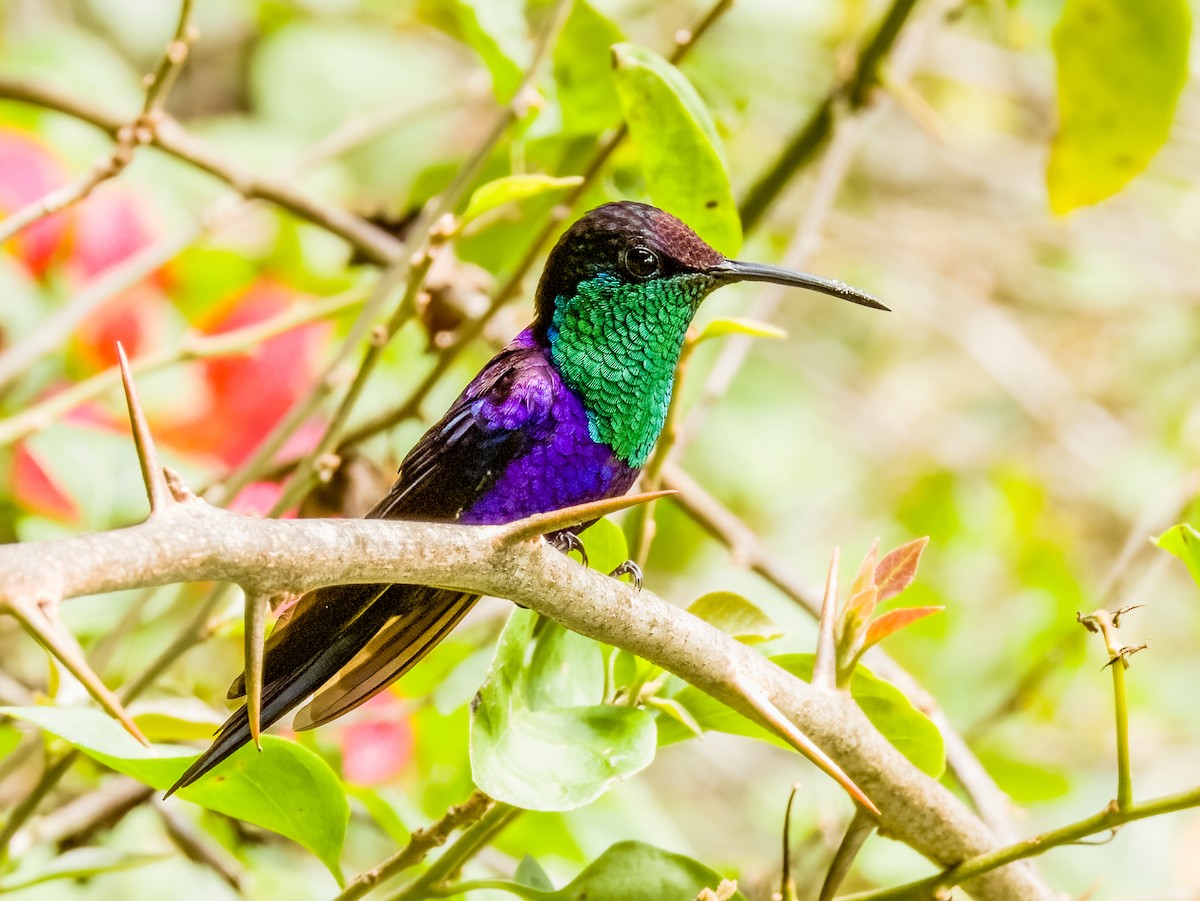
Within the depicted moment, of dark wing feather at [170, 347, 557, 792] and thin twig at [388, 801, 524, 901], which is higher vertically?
dark wing feather at [170, 347, 557, 792]

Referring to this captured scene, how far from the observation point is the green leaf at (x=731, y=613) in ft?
4.37

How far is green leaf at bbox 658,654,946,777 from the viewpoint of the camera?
1.28m

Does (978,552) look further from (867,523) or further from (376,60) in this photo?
(376,60)

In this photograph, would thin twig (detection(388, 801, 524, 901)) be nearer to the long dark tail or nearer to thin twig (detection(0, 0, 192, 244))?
the long dark tail

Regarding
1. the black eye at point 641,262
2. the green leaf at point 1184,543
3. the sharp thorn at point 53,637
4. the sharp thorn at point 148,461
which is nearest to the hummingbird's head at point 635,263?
the black eye at point 641,262

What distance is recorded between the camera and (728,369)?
7.18 feet

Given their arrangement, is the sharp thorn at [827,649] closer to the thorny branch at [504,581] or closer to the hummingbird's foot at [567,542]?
the thorny branch at [504,581]

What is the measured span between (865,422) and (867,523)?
1012mm

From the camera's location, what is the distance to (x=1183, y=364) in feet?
16.3

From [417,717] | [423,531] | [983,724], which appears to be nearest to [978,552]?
[983,724]

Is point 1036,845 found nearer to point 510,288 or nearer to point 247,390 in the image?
point 510,288

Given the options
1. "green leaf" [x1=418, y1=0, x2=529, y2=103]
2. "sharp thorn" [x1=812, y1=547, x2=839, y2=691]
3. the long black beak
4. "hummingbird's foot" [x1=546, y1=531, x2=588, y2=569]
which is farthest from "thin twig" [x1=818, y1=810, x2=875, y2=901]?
"green leaf" [x1=418, y1=0, x2=529, y2=103]

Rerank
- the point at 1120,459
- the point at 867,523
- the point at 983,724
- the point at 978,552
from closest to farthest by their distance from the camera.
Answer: the point at 983,724 → the point at 978,552 → the point at 867,523 → the point at 1120,459

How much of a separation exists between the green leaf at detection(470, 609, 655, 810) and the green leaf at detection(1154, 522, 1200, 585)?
481 millimetres
